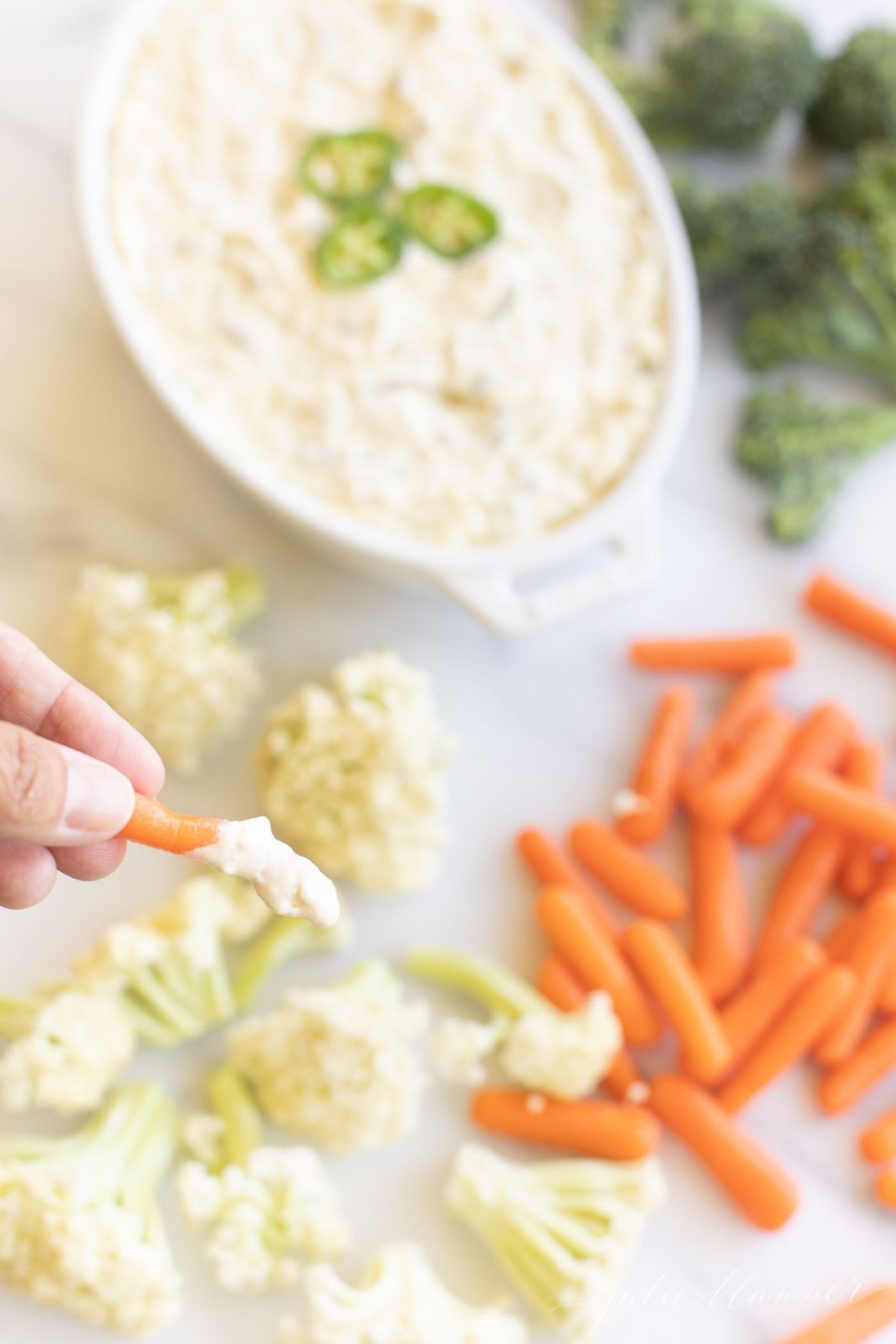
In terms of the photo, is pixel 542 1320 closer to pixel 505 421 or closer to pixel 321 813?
pixel 321 813

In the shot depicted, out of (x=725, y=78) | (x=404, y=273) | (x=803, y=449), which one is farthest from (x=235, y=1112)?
(x=725, y=78)

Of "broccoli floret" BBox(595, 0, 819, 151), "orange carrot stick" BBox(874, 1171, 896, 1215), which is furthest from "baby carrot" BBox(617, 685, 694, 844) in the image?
"broccoli floret" BBox(595, 0, 819, 151)

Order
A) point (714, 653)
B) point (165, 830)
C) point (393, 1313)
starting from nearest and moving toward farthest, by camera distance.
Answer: point (165, 830), point (393, 1313), point (714, 653)

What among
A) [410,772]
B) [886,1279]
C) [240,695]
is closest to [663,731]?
[410,772]

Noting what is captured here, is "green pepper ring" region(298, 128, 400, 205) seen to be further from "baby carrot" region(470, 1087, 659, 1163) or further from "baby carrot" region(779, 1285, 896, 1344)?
"baby carrot" region(779, 1285, 896, 1344)

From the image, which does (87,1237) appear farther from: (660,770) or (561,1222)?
(660,770)

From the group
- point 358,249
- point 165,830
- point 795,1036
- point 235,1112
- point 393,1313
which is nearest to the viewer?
point 165,830
